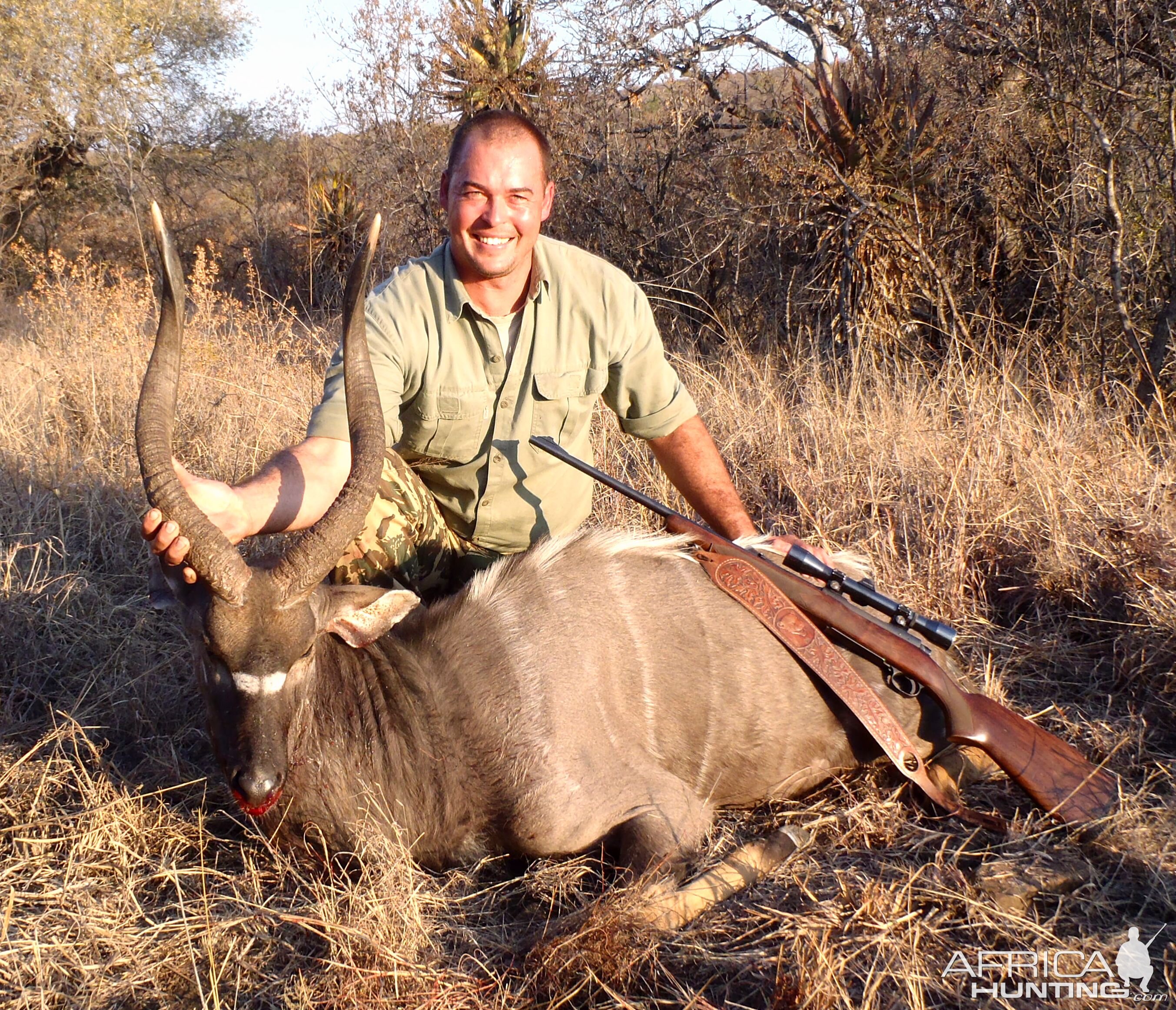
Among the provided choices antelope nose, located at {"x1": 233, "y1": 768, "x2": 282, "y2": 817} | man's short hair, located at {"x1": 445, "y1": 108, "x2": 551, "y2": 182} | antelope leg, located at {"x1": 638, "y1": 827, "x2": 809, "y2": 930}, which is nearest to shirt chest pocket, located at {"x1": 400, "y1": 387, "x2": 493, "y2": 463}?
man's short hair, located at {"x1": 445, "y1": 108, "x2": 551, "y2": 182}

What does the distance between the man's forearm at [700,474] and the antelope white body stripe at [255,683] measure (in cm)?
202

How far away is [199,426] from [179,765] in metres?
3.18

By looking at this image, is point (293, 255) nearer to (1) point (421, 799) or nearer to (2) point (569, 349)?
(2) point (569, 349)

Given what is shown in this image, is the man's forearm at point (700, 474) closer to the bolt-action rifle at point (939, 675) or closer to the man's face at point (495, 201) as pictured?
the bolt-action rifle at point (939, 675)

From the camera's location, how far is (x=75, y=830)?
3.17m

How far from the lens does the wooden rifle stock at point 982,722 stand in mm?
3176

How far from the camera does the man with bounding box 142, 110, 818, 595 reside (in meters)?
3.89

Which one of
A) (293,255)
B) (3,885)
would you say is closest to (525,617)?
(3,885)

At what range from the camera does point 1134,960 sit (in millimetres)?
2576

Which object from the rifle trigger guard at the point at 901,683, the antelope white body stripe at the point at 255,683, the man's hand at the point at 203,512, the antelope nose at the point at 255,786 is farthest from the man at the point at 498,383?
the antelope nose at the point at 255,786

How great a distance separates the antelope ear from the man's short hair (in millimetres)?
1767

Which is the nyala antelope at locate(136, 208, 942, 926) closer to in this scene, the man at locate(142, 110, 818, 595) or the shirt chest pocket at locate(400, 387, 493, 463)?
the man at locate(142, 110, 818, 595)

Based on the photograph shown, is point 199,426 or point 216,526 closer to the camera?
point 216,526

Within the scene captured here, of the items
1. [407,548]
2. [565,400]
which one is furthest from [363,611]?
[565,400]
